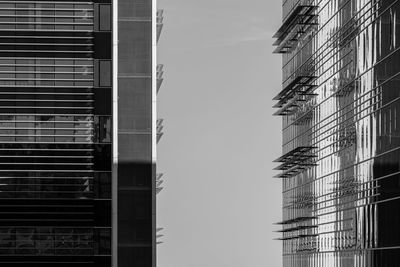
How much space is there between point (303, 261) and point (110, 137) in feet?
123

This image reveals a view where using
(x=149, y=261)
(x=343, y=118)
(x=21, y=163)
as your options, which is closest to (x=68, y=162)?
(x=21, y=163)

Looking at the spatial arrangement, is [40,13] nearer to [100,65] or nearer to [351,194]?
[100,65]

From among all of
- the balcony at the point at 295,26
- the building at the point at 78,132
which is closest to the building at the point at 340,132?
the balcony at the point at 295,26

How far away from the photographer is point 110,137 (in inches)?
2365

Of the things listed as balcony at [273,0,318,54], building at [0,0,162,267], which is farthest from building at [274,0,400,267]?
building at [0,0,162,267]

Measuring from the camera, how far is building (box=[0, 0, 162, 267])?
5956cm

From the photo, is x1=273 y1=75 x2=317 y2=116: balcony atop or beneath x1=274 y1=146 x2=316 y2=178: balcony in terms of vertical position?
atop

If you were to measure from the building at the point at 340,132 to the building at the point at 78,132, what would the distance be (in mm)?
12851

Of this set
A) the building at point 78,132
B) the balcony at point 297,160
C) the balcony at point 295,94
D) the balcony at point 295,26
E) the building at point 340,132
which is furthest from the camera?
the balcony at point 297,160

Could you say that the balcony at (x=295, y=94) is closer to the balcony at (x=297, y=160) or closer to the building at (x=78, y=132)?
the balcony at (x=297, y=160)

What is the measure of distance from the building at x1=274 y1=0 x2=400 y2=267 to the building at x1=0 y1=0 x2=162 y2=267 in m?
12.9

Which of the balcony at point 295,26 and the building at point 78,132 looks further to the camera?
the balcony at point 295,26

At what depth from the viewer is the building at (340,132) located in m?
62.8

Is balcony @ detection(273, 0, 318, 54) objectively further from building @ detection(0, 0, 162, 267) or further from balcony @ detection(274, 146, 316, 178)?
building @ detection(0, 0, 162, 267)
